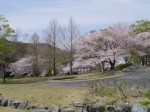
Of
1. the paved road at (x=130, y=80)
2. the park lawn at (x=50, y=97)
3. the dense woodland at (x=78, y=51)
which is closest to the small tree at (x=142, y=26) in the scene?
the dense woodland at (x=78, y=51)

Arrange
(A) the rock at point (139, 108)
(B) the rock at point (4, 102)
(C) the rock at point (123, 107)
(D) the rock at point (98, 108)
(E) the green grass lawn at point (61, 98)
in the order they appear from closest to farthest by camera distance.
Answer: (A) the rock at point (139, 108), (C) the rock at point (123, 107), (D) the rock at point (98, 108), (E) the green grass lawn at point (61, 98), (B) the rock at point (4, 102)

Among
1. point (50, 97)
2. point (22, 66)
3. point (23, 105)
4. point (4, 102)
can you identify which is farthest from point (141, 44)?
point (23, 105)

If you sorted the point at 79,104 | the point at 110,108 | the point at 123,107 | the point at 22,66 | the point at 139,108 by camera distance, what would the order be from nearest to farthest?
the point at 139,108 < the point at 123,107 < the point at 110,108 < the point at 79,104 < the point at 22,66

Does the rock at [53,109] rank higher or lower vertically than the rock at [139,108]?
lower

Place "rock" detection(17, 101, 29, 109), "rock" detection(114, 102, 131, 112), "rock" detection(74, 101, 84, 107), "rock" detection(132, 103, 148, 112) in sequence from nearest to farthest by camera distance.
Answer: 1. "rock" detection(132, 103, 148, 112)
2. "rock" detection(114, 102, 131, 112)
3. "rock" detection(74, 101, 84, 107)
4. "rock" detection(17, 101, 29, 109)

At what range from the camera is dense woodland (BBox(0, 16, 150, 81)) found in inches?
992

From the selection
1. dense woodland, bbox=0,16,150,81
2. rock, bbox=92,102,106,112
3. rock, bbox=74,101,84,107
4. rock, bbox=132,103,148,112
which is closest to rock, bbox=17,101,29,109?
rock, bbox=74,101,84,107

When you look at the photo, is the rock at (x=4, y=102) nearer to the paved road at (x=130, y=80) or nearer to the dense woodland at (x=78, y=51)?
the paved road at (x=130, y=80)

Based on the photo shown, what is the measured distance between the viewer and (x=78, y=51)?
27000 mm

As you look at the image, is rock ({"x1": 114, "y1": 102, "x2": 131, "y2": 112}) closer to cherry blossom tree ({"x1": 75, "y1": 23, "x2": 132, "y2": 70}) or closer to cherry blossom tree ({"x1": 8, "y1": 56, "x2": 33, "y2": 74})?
cherry blossom tree ({"x1": 75, "y1": 23, "x2": 132, "y2": 70})

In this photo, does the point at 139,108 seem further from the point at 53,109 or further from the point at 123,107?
the point at 53,109

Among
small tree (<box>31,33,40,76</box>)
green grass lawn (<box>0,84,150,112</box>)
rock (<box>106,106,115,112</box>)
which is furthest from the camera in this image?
small tree (<box>31,33,40,76</box>)

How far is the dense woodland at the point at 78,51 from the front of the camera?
82.7 feet

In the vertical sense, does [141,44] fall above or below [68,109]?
above
